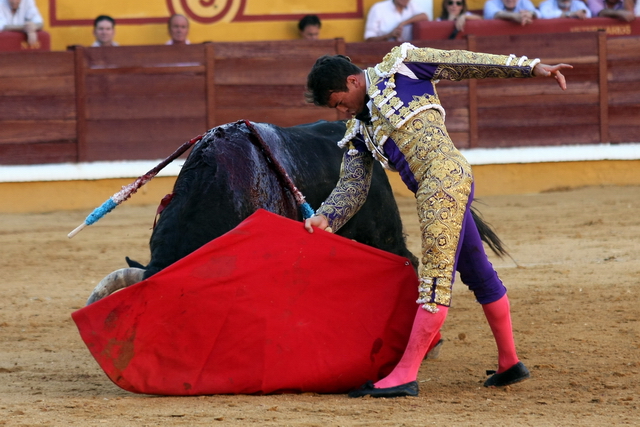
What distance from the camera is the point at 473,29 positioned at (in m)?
8.20

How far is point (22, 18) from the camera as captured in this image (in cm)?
789

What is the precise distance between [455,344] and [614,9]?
5831 mm

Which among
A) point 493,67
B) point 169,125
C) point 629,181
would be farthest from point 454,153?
point 629,181

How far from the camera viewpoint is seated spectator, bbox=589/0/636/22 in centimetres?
842

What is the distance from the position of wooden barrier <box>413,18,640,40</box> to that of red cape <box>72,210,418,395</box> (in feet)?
18.2

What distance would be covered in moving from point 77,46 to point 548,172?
160 inches

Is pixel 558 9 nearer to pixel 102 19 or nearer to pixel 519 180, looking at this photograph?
pixel 519 180

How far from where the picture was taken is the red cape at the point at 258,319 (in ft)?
8.72

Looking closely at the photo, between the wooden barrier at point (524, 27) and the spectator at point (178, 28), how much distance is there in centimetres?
192

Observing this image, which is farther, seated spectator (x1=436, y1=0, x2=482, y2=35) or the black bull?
seated spectator (x1=436, y1=0, x2=482, y2=35)

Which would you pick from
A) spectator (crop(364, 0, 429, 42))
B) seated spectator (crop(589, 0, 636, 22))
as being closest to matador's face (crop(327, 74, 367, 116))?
spectator (crop(364, 0, 429, 42))

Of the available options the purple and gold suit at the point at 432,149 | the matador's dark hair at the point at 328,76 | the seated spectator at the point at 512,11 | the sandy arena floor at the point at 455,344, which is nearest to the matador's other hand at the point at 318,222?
the purple and gold suit at the point at 432,149

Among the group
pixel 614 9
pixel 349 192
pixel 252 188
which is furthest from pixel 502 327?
pixel 614 9

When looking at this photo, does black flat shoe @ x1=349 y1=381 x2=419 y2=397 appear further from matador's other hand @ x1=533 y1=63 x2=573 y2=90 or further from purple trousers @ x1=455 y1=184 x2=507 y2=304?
matador's other hand @ x1=533 y1=63 x2=573 y2=90
